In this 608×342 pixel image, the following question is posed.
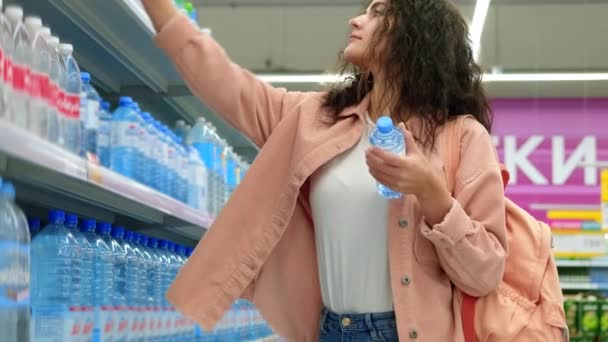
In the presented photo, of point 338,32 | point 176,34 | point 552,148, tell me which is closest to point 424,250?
point 176,34

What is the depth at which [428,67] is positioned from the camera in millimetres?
2170

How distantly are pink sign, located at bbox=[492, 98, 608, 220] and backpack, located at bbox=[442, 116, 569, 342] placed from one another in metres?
8.34

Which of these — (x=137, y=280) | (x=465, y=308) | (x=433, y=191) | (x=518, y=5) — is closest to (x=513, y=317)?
(x=465, y=308)

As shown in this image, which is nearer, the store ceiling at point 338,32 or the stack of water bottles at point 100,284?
the stack of water bottles at point 100,284

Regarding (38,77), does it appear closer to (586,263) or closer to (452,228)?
(452,228)

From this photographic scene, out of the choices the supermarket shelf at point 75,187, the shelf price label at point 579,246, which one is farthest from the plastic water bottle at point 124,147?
the shelf price label at point 579,246

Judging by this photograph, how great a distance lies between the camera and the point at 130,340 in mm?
2699

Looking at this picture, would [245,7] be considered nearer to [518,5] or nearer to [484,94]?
[518,5]

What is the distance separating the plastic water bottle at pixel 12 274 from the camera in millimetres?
1794

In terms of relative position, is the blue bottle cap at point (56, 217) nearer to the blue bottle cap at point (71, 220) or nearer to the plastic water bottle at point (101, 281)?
the blue bottle cap at point (71, 220)

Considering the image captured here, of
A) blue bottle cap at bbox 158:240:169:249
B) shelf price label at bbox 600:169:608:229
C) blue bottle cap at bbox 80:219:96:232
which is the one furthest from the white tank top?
shelf price label at bbox 600:169:608:229

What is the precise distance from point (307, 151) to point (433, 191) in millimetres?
338

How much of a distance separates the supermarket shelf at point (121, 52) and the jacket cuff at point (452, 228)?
1.15m

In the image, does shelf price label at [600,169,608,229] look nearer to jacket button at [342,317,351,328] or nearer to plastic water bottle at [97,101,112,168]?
plastic water bottle at [97,101,112,168]
